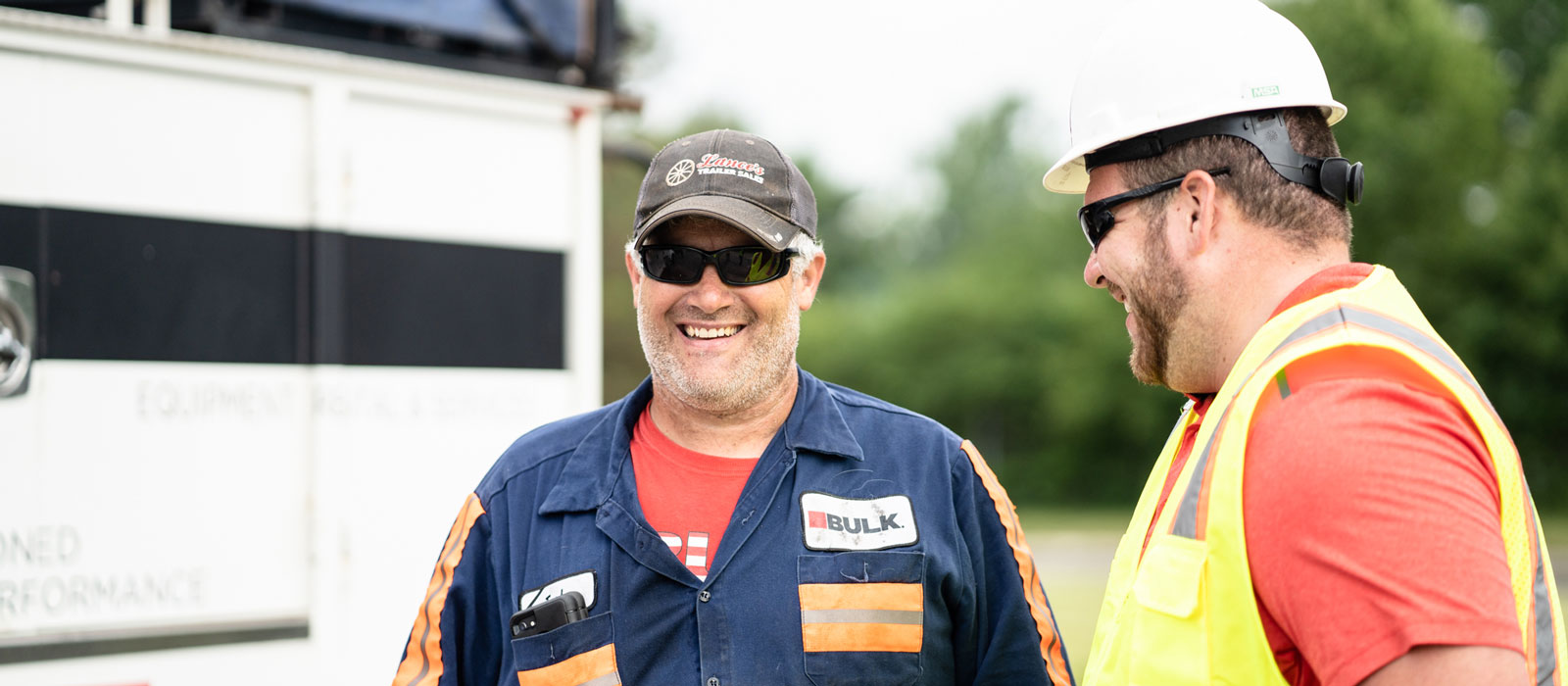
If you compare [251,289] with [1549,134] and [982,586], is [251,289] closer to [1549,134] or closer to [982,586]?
[982,586]

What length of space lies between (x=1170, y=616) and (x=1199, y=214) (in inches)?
22.3

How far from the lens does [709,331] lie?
2523mm

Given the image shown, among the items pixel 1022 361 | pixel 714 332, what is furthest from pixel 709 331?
pixel 1022 361

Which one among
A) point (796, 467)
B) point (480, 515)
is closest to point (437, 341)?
point (480, 515)

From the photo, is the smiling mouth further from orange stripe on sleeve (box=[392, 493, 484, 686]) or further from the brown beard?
the brown beard

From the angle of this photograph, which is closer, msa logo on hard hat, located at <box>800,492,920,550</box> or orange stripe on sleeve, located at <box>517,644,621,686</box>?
orange stripe on sleeve, located at <box>517,644,621,686</box>

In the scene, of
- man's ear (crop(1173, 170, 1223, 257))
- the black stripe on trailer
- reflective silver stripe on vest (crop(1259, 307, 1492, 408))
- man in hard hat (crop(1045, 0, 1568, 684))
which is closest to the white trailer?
the black stripe on trailer

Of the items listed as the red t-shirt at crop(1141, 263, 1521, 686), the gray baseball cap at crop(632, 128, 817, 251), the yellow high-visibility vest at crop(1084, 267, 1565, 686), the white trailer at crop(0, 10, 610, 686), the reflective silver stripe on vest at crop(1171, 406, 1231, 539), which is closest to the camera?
the red t-shirt at crop(1141, 263, 1521, 686)

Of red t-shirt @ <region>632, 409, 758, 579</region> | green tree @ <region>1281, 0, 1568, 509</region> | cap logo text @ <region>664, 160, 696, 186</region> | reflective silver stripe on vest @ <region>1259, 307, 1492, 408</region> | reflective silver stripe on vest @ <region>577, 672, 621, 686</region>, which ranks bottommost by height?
reflective silver stripe on vest @ <region>577, 672, 621, 686</region>

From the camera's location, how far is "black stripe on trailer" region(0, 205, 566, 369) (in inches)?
109

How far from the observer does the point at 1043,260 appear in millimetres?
30516

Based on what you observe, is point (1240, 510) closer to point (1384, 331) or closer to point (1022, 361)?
point (1384, 331)

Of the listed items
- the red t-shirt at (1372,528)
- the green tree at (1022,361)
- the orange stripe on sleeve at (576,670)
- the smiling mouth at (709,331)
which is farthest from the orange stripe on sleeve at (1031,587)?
the green tree at (1022,361)

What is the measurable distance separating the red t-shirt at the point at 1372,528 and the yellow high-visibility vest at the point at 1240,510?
0.08 ft
